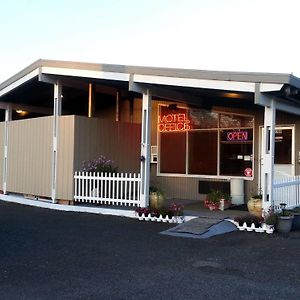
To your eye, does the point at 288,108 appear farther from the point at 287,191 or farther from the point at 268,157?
the point at 287,191

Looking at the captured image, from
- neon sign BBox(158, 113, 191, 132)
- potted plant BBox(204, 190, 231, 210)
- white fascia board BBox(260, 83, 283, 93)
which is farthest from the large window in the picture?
white fascia board BBox(260, 83, 283, 93)

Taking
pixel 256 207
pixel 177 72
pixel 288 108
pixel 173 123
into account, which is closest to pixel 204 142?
pixel 173 123

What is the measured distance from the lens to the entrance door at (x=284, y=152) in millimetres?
13297

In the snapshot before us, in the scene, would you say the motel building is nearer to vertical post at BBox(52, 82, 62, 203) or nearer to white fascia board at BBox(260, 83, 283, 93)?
vertical post at BBox(52, 82, 62, 203)

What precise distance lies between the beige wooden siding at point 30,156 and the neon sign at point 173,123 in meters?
3.48

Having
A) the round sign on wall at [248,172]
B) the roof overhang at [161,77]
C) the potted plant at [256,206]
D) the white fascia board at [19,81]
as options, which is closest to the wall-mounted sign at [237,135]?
the round sign on wall at [248,172]

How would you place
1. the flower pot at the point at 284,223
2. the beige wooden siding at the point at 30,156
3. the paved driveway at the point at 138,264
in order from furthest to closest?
the beige wooden siding at the point at 30,156
the flower pot at the point at 284,223
the paved driveway at the point at 138,264

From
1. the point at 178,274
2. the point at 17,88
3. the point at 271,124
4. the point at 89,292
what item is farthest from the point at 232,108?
the point at 89,292

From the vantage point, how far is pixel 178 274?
22.2 ft

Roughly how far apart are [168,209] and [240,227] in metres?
1.88

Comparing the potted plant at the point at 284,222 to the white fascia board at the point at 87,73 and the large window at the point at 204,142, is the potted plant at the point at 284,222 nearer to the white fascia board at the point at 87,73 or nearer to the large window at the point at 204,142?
the large window at the point at 204,142

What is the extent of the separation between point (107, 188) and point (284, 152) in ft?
16.0

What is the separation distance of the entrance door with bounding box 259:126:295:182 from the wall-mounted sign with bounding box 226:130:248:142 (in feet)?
2.05

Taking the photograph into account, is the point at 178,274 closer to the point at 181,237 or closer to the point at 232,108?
the point at 181,237
